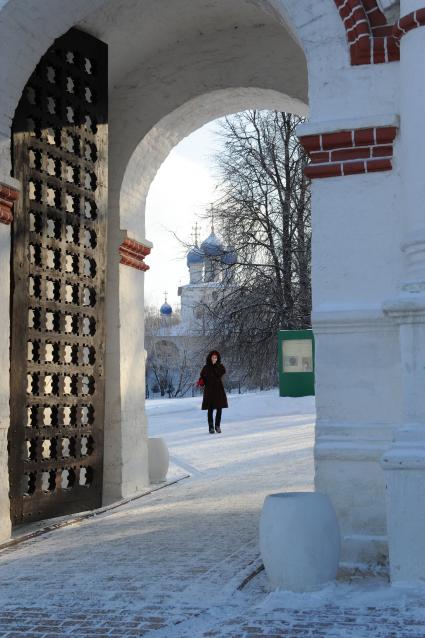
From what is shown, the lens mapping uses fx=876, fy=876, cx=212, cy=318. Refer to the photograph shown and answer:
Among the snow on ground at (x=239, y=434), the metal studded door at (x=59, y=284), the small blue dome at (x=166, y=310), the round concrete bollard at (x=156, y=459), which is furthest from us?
the small blue dome at (x=166, y=310)

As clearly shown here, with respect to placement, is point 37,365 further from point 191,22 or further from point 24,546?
point 191,22

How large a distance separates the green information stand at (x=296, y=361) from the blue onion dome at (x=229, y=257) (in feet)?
22.7

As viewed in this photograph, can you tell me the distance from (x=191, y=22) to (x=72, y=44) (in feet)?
4.00

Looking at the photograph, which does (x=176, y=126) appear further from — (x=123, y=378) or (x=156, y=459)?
(x=156, y=459)

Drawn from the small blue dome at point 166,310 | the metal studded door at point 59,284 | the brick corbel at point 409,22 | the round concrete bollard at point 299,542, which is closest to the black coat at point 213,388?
the metal studded door at point 59,284

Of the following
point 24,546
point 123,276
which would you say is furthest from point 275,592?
point 123,276

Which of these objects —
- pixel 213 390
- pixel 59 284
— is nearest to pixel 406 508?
pixel 59 284

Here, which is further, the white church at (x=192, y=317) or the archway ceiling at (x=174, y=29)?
the white church at (x=192, y=317)

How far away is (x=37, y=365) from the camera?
669 centimetres

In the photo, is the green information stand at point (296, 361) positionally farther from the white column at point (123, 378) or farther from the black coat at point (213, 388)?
the white column at point (123, 378)

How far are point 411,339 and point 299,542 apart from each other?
3.86 ft

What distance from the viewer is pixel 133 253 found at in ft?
27.7

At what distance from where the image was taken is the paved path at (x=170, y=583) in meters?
3.76

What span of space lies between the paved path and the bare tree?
1529 cm
